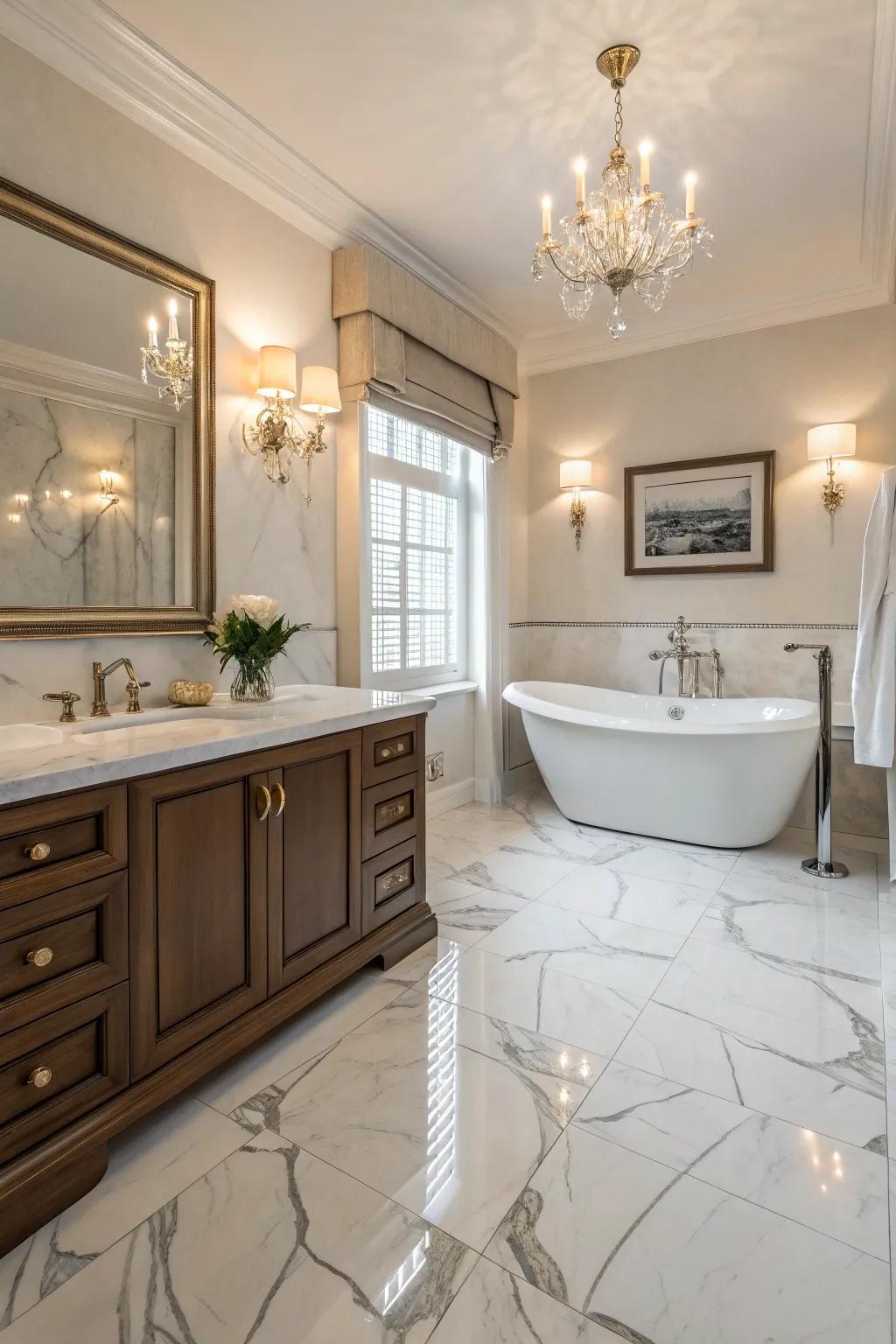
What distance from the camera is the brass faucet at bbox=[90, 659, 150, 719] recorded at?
77.0 inches

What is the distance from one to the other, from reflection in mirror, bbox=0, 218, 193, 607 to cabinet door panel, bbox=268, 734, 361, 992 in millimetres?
769

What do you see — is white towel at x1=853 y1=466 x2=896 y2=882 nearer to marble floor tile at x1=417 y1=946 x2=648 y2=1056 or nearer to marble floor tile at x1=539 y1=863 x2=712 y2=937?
marble floor tile at x1=539 y1=863 x2=712 y2=937

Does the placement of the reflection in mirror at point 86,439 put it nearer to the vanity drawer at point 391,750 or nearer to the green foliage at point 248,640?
the green foliage at point 248,640

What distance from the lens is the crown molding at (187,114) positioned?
184cm

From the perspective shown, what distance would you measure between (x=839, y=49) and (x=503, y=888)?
9.55ft

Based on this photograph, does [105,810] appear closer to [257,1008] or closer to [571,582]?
[257,1008]

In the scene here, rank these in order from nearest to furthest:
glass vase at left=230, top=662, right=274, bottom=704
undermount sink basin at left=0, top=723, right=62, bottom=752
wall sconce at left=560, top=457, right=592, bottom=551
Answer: undermount sink basin at left=0, top=723, right=62, bottom=752 → glass vase at left=230, top=662, right=274, bottom=704 → wall sconce at left=560, top=457, right=592, bottom=551

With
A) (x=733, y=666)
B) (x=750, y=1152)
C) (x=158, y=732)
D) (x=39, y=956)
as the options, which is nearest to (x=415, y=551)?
(x=733, y=666)

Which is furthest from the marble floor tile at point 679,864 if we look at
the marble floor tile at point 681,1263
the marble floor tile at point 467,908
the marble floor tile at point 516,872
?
the marble floor tile at point 681,1263

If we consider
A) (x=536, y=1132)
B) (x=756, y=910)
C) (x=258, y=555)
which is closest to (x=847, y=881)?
(x=756, y=910)

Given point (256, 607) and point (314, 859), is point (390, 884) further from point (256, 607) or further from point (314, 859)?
point (256, 607)

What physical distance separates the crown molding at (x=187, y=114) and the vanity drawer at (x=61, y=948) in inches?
83.2

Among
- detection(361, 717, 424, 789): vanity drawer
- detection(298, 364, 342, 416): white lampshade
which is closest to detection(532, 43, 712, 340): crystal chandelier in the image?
detection(298, 364, 342, 416): white lampshade

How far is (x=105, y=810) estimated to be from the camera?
136 centimetres
